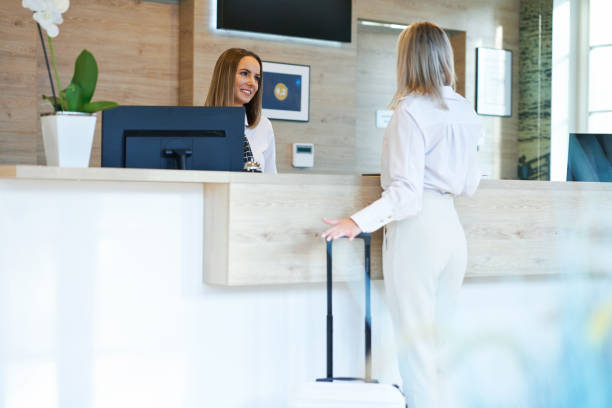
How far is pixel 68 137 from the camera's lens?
5.79 ft

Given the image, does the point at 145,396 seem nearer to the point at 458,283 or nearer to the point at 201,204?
the point at 201,204

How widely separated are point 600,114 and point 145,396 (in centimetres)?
428

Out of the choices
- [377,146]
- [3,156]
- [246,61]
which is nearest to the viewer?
[246,61]

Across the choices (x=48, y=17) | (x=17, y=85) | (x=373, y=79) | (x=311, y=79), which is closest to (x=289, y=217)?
(x=48, y=17)

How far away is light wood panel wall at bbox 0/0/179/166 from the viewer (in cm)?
366

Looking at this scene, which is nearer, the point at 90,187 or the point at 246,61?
the point at 90,187

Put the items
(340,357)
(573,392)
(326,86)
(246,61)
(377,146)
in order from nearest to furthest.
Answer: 1. (573,392)
2. (340,357)
3. (246,61)
4. (326,86)
5. (377,146)

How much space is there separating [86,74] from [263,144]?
1.32 meters

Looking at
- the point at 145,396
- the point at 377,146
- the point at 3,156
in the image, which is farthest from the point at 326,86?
the point at 145,396

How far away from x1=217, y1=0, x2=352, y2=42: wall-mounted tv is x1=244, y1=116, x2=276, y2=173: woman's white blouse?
1328 mm

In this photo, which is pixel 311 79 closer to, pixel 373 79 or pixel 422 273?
pixel 373 79

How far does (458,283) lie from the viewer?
1.85 metres

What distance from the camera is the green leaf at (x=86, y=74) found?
5.66 ft

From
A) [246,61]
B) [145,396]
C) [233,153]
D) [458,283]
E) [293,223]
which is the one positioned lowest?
[145,396]
